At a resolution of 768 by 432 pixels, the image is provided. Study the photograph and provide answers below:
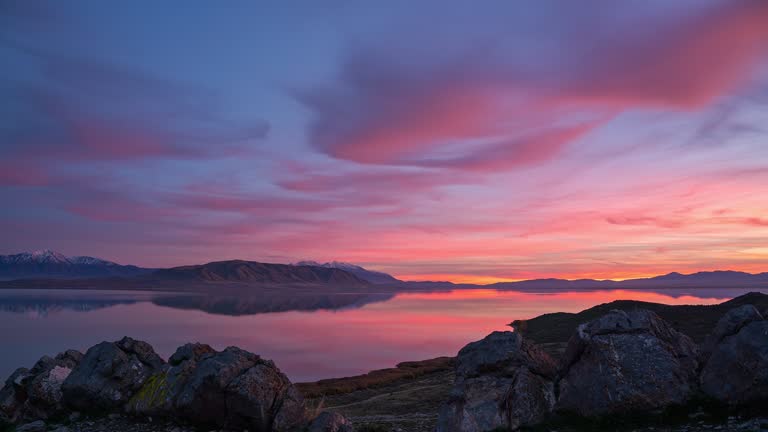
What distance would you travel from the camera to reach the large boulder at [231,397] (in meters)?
19.5

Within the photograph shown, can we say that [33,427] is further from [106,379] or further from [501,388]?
[501,388]

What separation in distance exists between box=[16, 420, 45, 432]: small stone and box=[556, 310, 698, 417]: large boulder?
1945 centimetres

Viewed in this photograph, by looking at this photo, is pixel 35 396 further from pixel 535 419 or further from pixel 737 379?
pixel 737 379

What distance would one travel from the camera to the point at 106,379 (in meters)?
22.2

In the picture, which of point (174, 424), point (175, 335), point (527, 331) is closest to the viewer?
point (174, 424)

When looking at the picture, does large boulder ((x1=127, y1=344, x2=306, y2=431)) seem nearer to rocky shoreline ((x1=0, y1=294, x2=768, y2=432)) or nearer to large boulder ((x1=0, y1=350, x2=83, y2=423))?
rocky shoreline ((x1=0, y1=294, x2=768, y2=432))

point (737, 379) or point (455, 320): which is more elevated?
point (737, 379)

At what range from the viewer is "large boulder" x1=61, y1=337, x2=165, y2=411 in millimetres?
21906

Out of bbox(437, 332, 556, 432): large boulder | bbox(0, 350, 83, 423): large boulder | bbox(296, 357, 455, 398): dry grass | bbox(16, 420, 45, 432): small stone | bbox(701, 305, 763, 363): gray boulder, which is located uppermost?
bbox(701, 305, 763, 363): gray boulder

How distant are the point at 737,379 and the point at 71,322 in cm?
14709

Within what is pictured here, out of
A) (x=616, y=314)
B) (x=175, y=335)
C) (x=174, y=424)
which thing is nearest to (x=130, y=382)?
(x=174, y=424)

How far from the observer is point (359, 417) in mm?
26781

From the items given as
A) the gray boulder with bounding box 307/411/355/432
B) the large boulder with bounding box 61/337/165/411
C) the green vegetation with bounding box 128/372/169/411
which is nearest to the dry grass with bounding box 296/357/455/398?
the large boulder with bounding box 61/337/165/411

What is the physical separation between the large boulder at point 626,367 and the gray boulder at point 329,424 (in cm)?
719
